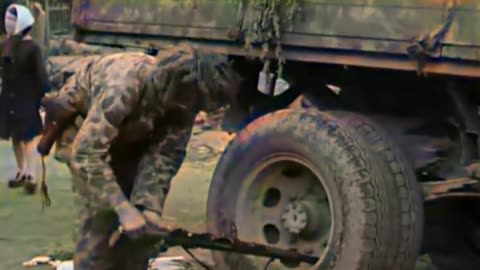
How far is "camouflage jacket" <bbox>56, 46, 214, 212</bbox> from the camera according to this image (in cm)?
516

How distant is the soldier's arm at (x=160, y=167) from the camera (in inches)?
213

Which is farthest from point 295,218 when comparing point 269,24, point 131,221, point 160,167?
point 131,221

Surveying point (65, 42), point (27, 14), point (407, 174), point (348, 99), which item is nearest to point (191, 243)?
point (407, 174)

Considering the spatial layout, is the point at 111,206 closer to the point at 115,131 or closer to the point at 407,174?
the point at 115,131

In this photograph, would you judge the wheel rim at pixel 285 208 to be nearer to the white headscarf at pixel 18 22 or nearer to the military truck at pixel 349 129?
the military truck at pixel 349 129

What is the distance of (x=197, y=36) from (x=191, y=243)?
6.26 feet

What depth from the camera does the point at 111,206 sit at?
17.0 ft

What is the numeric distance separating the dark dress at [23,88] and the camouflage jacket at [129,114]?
18.3 feet

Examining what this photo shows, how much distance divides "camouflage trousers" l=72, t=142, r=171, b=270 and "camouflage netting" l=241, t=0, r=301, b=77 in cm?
139

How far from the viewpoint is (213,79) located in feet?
17.0

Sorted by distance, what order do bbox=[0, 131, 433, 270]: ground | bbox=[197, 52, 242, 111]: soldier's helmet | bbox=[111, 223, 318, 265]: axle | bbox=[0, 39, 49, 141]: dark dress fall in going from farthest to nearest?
1. bbox=[0, 39, 49, 141]: dark dress
2. bbox=[0, 131, 433, 270]: ground
3. bbox=[111, 223, 318, 265]: axle
4. bbox=[197, 52, 242, 111]: soldier's helmet

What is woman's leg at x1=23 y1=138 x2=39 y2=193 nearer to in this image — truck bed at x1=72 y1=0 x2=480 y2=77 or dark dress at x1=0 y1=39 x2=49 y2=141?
dark dress at x1=0 y1=39 x2=49 y2=141

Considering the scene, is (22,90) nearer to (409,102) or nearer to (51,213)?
(51,213)

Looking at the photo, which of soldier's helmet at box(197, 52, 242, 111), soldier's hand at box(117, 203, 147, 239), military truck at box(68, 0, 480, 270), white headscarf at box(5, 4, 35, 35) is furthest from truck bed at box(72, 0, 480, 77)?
white headscarf at box(5, 4, 35, 35)
